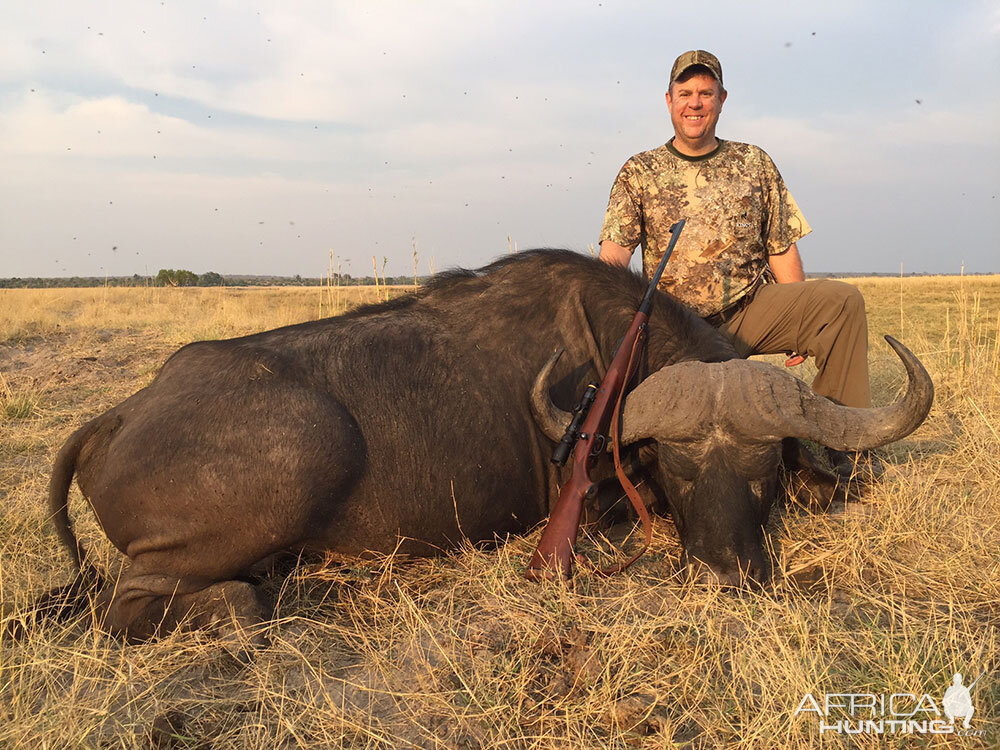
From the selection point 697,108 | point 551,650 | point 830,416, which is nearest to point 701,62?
point 697,108

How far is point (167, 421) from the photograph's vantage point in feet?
10.3

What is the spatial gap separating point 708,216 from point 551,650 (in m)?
3.31

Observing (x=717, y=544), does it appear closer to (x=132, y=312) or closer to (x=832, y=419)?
(x=832, y=419)

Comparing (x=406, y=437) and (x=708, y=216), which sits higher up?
(x=708, y=216)

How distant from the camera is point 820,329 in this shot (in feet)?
15.5

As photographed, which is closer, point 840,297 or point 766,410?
point 766,410

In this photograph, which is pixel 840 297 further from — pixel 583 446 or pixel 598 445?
pixel 583 446

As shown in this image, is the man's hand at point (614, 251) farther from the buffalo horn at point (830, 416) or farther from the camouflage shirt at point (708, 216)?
the buffalo horn at point (830, 416)

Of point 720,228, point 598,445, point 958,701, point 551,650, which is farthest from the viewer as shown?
point 720,228

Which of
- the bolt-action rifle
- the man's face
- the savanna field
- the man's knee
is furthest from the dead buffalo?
the man's face

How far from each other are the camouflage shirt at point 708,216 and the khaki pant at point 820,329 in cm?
22

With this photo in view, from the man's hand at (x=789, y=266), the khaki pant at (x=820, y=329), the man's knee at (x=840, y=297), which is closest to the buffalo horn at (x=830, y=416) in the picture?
the khaki pant at (x=820, y=329)

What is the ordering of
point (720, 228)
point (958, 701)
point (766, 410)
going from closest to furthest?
point (958, 701)
point (766, 410)
point (720, 228)

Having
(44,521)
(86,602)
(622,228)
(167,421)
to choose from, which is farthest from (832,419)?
(44,521)
